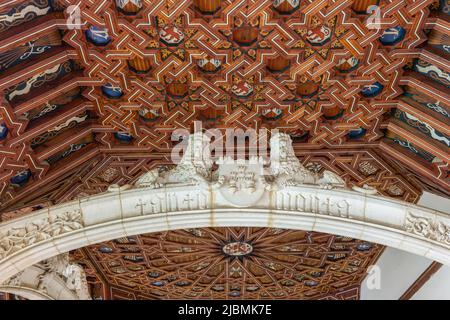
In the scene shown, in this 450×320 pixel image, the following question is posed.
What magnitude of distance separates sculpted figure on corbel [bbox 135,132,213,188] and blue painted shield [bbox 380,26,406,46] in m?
2.03

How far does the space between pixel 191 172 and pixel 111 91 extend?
60.5 inches

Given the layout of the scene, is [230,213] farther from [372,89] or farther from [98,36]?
[372,89]

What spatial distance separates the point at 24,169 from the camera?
6898 millimetres

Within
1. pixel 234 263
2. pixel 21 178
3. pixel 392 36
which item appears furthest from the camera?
pixel 234 263

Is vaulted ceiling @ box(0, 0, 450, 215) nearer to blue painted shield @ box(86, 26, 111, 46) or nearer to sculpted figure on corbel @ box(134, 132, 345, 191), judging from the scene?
blue painted shield @ box(86, 26, 111, 46)

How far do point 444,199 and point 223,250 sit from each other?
3982 mm

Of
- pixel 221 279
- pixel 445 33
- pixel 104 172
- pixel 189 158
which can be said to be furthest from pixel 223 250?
pixel 445 33

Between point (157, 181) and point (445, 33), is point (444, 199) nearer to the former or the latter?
point (445, 33)

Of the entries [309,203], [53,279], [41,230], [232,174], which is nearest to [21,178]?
[41,230]

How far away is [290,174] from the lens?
5.82 metres

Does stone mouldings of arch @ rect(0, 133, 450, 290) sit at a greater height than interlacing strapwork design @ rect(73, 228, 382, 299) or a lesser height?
lesser

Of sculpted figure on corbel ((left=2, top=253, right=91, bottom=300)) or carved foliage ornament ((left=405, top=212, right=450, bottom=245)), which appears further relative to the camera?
sculpted figure on corbel ((left=2, top=253, right=91, bottom=300))

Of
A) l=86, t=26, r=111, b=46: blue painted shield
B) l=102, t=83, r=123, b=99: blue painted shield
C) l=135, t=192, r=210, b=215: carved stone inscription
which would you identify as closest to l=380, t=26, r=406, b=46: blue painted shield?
l=135, t=192, r=210, b=215: carved stone inscription

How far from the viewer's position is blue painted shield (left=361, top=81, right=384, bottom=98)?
6.68 metres
